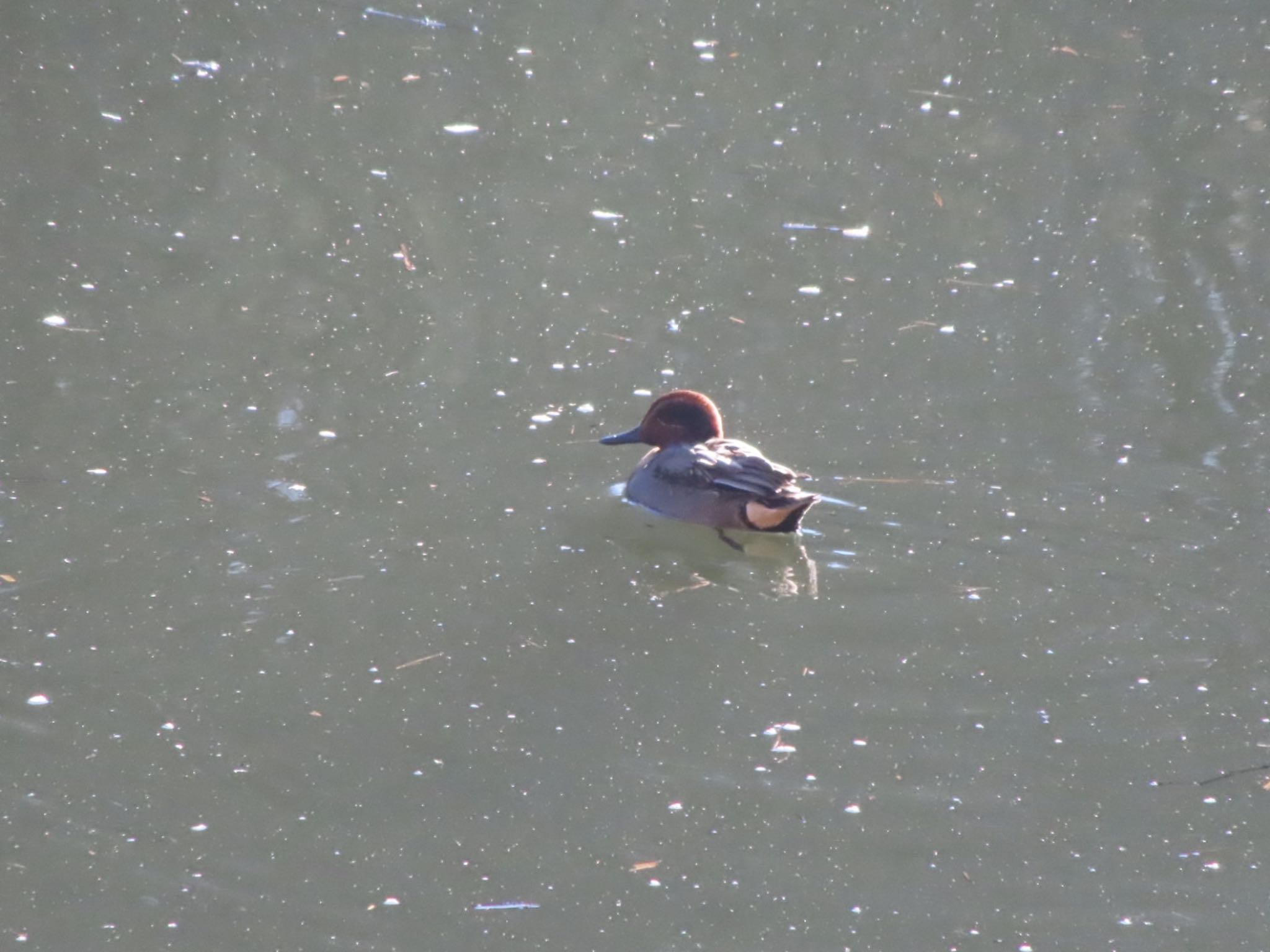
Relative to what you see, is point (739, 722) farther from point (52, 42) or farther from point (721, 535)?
point (52, 42)

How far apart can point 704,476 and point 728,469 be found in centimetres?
14

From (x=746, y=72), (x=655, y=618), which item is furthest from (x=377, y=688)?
(x=746, y=72)

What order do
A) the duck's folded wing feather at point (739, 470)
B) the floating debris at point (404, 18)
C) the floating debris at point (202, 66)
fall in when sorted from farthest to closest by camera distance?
the floating debris at point (404, 18)
the floating debris at point (202, 66)
the duck's folded wing feather at point (739, 470)

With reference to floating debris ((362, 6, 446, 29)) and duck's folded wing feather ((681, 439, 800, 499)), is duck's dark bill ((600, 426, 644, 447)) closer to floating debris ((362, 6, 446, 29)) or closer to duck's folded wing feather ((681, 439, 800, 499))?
duck's folded wing feather ((681, 439, 800, 499))

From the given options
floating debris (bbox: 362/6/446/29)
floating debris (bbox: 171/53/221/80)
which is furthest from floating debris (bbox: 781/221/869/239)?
floating debris (bbox: 171/53/221/80)

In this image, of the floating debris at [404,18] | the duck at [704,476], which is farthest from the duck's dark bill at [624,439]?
the floating debris at [404,18]

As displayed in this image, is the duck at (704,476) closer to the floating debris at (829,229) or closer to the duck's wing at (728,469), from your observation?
the duck's wing at (728,469)

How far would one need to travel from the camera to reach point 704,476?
6320 mm

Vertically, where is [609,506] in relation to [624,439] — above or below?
below

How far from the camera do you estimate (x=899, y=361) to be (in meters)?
7.38

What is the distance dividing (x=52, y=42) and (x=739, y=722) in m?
8.34

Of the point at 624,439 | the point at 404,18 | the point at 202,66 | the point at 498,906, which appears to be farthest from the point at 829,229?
the point at 498,906

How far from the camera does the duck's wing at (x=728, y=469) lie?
19.8 ft

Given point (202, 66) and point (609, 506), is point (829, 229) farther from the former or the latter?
point (202, 66)
